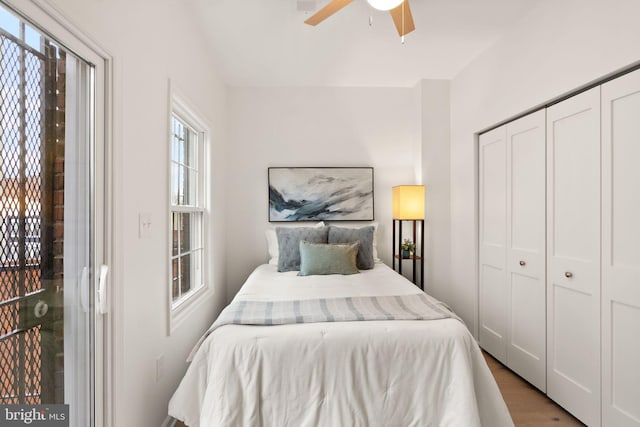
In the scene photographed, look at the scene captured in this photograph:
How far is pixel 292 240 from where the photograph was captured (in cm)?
336

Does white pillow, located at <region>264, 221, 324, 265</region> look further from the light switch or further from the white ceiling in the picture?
the light switch

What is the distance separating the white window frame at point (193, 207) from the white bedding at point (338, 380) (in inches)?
22.8

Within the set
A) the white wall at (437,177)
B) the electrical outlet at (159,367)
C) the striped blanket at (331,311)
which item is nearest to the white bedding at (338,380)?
the striped blanket at (331,311)

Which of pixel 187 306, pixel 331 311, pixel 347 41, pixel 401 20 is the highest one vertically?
pixel 347 41

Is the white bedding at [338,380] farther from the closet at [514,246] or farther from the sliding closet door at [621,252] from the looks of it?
the closet at [514,246]

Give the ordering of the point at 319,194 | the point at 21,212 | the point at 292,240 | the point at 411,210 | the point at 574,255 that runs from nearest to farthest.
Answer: the point at 21,212, the point at 574,255, the point at 292,240, the point at 411,210, the point at 319,194

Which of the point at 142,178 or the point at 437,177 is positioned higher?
the point at 437,177

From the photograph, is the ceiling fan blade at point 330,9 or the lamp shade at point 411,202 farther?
the lamp shade at point 411,202

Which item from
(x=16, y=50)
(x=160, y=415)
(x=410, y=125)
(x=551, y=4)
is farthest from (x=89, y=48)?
(x=410, y=125)

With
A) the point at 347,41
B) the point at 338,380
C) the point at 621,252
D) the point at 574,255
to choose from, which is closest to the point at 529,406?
the point at 574,255

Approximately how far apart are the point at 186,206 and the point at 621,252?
2.77 meters

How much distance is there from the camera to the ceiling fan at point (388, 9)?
166 cm

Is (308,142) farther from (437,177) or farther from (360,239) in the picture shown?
(437,177)

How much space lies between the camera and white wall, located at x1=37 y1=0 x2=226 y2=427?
4.75 feet
